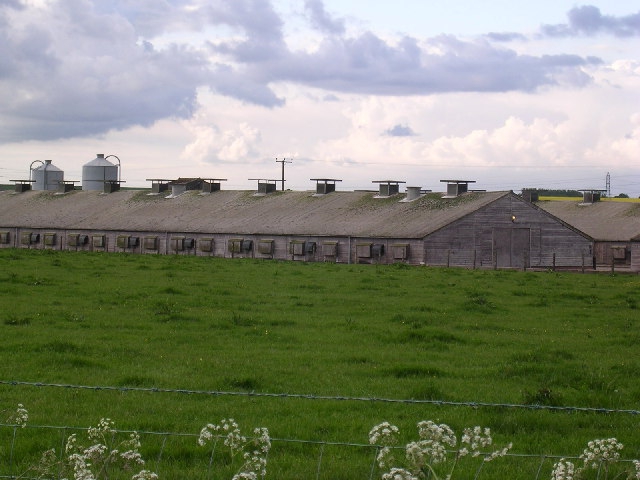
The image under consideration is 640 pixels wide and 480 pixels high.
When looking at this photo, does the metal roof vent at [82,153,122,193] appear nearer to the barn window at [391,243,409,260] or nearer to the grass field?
the barn window at [391,243,409,260]

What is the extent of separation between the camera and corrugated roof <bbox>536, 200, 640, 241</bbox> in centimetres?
6606

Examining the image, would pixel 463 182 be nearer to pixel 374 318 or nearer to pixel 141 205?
pixel 141 205

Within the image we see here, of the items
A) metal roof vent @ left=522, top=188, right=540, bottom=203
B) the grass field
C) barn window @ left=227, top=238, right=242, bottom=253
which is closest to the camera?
the grass field

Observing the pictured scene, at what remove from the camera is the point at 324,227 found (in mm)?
59875

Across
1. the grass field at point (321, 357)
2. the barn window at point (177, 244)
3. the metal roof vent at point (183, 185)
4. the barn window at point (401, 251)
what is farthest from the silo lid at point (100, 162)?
the grass field at point (321, 357)

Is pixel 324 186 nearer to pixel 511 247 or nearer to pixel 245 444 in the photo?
pixel 511 247

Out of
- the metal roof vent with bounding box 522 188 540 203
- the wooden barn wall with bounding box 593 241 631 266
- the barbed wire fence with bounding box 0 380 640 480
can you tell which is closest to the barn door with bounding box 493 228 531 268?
the wooden barn wall with bounding box 593 241 631 266

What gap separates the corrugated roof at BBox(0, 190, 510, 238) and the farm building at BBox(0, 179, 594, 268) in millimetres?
98

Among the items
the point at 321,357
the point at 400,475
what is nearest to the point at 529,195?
the point at 321,357

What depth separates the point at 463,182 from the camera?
62.6 meters

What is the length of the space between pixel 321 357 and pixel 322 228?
4337 centimetres

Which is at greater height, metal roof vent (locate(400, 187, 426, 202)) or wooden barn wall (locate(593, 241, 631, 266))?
metal roof vent (locate(400, 187, 426, 202))

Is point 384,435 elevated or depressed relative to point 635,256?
depressed

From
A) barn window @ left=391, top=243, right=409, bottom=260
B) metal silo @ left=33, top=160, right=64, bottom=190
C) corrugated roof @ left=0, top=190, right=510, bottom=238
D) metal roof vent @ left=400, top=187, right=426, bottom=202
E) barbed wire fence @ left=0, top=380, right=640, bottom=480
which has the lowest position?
barbed wire fence @ left=0, top=380, right=640, bottom=480
